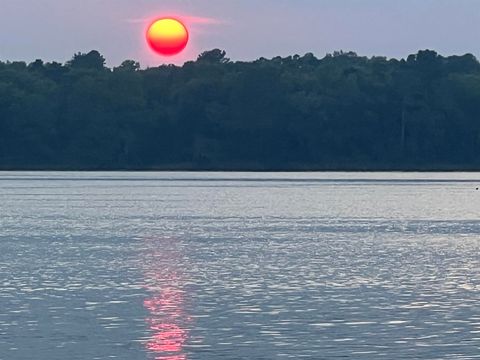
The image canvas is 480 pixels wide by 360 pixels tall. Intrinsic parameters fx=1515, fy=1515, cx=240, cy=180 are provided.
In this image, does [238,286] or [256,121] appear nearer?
[238,286]

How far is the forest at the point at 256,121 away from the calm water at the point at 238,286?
9548 centimetres

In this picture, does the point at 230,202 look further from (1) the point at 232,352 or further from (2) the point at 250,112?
(2) the point at 250,112

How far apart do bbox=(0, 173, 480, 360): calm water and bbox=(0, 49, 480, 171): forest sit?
9548 cm

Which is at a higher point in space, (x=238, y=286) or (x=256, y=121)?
(x=256, y=121)

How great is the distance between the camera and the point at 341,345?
2817 cm

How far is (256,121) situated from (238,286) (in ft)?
451

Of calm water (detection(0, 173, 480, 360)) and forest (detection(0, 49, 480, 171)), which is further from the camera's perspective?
forest (detection(0, 49, 480, 171))

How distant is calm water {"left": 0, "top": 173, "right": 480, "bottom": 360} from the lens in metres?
28.3

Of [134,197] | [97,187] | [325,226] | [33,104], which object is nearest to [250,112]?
[33,104]

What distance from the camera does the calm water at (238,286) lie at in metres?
28.3

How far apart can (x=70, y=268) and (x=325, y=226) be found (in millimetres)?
25451

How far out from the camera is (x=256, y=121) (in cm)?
17525

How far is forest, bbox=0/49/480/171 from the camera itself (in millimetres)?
173000

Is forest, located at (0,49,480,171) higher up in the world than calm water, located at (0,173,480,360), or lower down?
higher up
